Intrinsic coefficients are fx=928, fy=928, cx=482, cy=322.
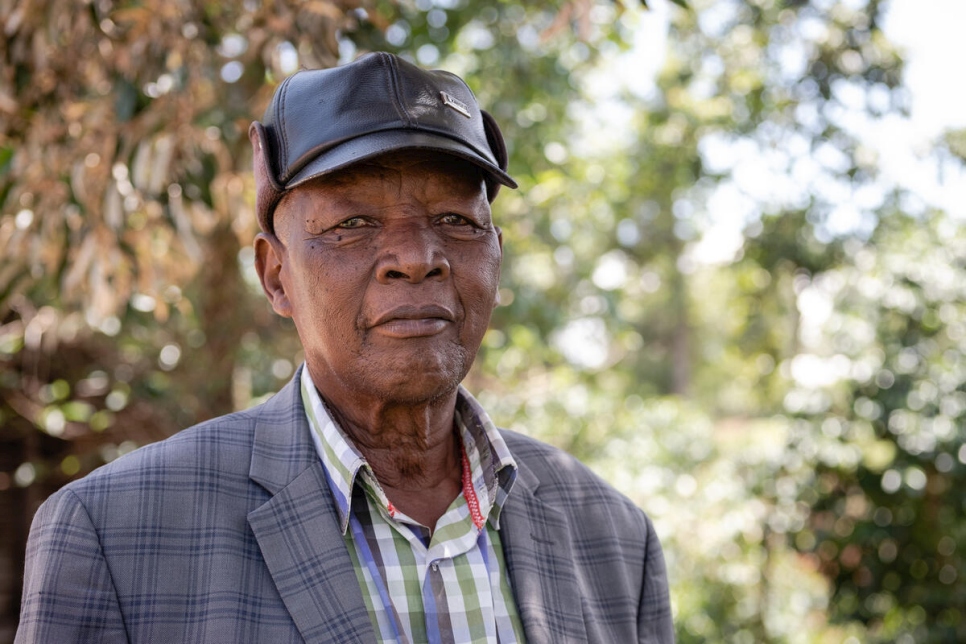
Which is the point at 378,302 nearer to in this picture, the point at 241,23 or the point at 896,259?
the point at 241,23

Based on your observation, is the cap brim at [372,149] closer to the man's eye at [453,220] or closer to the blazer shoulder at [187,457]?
the man's eye at [453,220]

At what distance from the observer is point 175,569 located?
1.38 m

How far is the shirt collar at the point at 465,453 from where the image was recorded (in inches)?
59.9

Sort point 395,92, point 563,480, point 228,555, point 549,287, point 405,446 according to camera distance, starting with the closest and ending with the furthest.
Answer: point 228,555
point 395,92
point 405,446
point 563,480
point 549,287

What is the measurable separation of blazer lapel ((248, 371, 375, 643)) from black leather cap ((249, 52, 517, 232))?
0.39 metres

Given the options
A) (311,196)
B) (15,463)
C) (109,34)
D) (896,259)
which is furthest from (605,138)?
(311,196)

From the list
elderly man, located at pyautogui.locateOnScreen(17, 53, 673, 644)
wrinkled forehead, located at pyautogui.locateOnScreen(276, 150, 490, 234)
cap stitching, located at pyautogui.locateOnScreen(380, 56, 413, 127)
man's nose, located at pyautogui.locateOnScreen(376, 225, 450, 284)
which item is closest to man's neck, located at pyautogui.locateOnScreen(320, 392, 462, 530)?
elderly man, located at pyautogui.locateOnScreen(17, 53, 673, 644)

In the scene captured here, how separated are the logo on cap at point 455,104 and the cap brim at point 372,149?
9 centimetres

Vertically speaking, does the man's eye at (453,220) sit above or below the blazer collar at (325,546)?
above

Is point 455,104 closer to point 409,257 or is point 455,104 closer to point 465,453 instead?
point 409,257

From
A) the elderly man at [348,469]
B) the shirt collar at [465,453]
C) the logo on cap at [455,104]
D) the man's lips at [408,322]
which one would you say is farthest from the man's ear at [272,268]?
the logo on cap at [455,104]

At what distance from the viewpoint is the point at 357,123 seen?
1.47m

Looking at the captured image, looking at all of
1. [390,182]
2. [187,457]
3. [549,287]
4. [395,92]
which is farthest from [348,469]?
[549,287]

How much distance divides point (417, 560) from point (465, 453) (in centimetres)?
29
